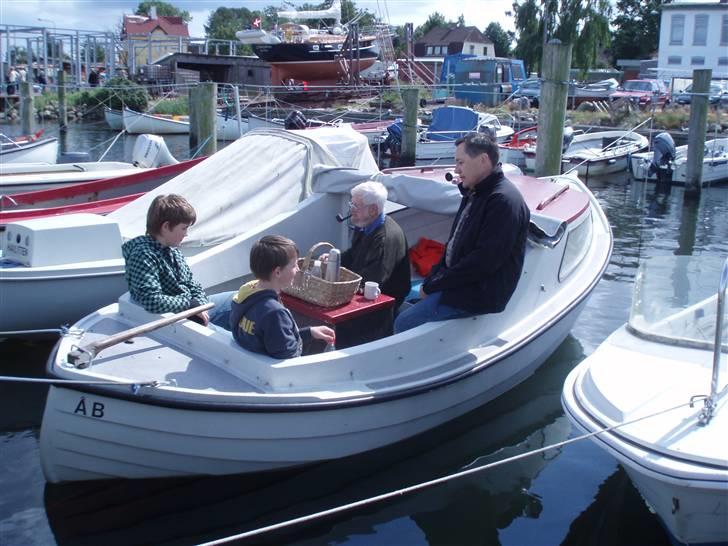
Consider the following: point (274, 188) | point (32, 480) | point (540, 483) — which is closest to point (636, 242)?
point (274, 188)

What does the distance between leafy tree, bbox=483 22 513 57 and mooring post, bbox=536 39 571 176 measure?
77.2 meters

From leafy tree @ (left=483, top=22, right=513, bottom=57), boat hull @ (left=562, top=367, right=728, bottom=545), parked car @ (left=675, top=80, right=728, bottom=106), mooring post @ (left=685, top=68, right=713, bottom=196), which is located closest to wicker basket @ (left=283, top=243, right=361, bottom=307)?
boat hull @ (left=562, top=367, right=728, bottom=545)

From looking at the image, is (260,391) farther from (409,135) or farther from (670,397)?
(409,135)

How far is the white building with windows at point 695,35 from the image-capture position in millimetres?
47938

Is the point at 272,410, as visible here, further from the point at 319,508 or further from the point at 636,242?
the point at 636,242

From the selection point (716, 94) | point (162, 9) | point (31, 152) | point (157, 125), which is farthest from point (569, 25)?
point (162, 9)

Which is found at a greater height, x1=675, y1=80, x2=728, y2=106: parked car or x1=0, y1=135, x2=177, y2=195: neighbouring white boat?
x1=675, y1=80, x2=728, y2=106: parked car

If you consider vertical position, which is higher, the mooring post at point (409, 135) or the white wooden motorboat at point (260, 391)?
the mooring post at point (409, 135)

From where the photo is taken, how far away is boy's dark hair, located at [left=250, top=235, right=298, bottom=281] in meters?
4.40

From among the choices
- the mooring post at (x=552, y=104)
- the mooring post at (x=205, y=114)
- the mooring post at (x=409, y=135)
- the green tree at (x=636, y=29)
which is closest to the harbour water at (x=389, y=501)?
the mooring post at (x=552, y=104)

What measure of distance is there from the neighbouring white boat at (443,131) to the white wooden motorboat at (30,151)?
7897mm

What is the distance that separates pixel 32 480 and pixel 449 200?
142 inches

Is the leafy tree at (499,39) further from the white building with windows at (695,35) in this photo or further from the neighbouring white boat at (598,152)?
the neighbouring white boat at (598,152)

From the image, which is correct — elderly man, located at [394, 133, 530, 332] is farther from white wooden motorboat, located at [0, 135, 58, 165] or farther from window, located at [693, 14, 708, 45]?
window, located at [693, 14, 708, 45]
